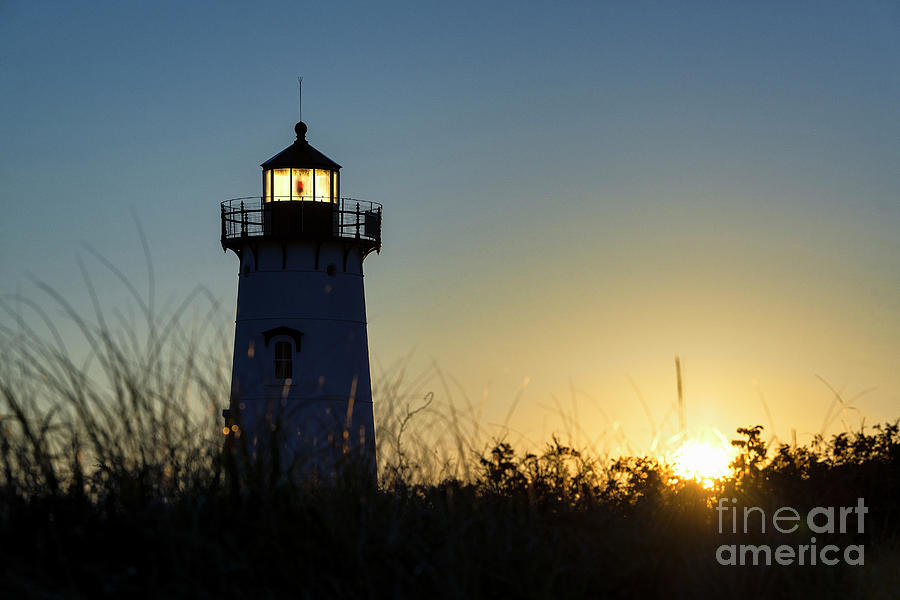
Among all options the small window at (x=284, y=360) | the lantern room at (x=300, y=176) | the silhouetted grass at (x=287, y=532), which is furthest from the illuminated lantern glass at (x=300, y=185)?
the silhouetted grass at (x=287, y=532)

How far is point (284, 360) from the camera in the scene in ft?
95.6

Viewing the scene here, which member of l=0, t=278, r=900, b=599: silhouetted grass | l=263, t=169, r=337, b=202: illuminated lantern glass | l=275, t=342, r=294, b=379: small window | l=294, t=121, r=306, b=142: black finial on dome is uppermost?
l=294, t=121, r=306, b=142: black finial on dome

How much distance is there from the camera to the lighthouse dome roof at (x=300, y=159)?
2966 centimetres

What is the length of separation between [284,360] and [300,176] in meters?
4.97

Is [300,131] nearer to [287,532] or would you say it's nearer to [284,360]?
[284,360]

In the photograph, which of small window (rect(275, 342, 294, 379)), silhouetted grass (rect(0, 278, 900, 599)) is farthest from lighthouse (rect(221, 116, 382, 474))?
silhouetted grass (rect(0, 278, 900, 599))

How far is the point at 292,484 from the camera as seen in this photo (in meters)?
6.03

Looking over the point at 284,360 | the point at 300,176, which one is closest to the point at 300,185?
the point at 300,176

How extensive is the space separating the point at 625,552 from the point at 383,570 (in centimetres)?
137

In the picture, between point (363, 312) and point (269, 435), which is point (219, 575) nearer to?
point (269, 435)

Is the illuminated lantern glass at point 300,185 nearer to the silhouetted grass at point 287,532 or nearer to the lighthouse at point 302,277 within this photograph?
the lighthouse at point 302,277

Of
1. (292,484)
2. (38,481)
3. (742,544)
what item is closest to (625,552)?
(742,544)

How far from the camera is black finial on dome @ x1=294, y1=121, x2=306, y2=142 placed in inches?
1202

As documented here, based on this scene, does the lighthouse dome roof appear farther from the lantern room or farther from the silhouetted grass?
the silhouetted grass
